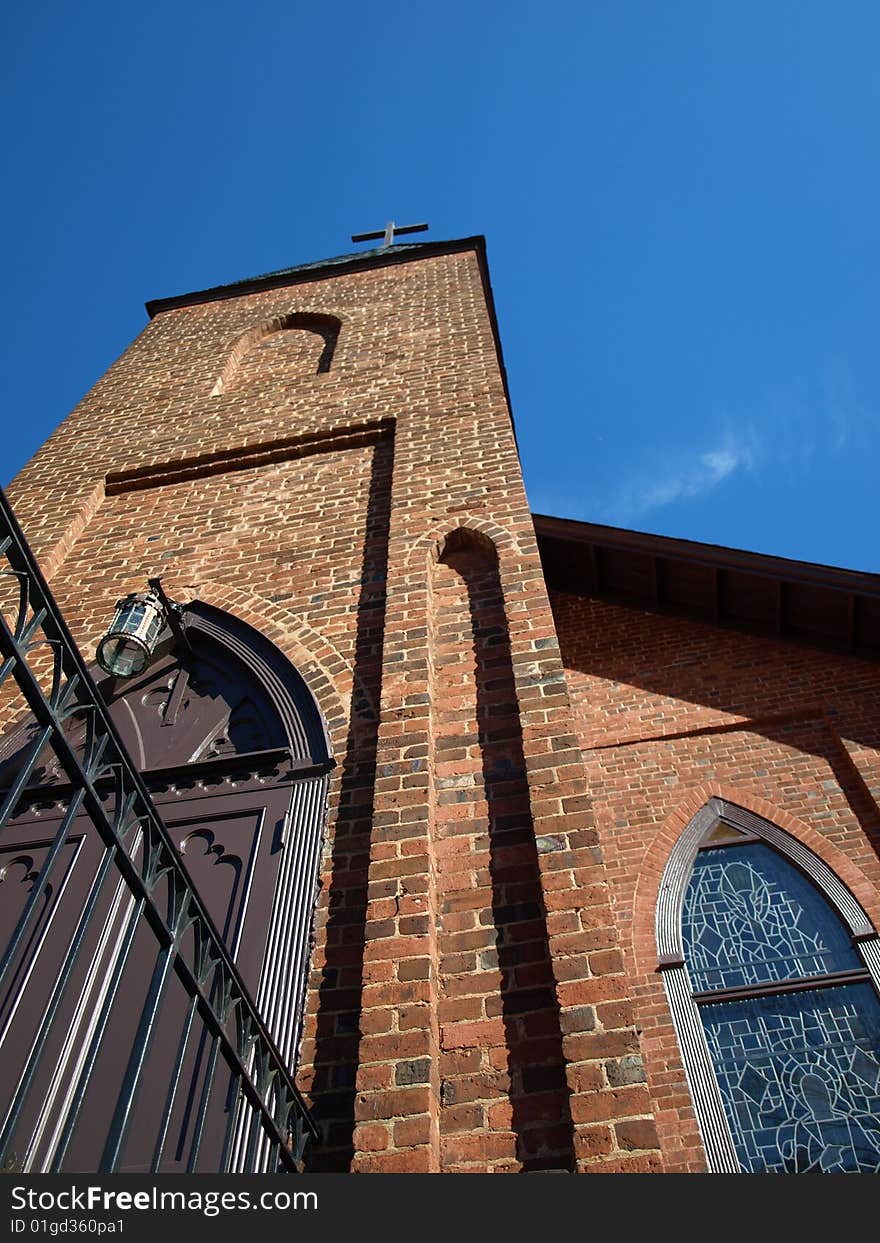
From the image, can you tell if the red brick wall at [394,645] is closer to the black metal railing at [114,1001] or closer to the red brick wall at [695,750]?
the black metal railing at [114,1001]

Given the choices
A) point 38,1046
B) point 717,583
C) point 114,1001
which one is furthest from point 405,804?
point 717,583

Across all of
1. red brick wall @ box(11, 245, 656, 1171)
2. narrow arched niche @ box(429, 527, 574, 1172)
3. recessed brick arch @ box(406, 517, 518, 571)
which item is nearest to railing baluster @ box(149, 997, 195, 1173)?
red brick wall @ box(11, 245, 656, 1171)

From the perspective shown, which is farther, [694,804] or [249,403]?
[249,403]

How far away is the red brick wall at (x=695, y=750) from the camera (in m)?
6.05

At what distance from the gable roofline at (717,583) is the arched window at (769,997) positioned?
2069 millimetres

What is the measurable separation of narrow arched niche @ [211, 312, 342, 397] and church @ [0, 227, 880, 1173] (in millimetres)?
166

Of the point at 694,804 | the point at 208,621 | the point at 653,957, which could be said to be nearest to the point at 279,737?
the point at 208,621

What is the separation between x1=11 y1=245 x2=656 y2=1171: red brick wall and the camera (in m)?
2.89

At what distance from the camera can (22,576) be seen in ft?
7.29

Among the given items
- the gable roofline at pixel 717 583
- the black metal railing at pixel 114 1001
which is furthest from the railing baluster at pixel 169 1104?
the gable roofline at pixel 717 583

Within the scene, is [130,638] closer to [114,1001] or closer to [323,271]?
[114,1001]

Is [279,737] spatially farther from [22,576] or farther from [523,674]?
[22,576]

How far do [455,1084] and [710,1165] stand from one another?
281cm

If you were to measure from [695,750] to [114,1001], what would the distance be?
5.05 m
